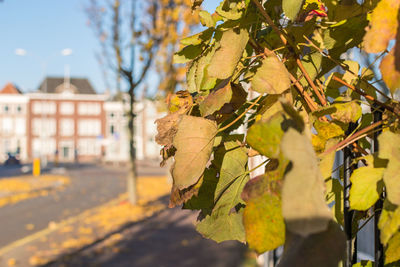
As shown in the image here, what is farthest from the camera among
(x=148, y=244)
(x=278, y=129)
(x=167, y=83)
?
(x=167, y=83)

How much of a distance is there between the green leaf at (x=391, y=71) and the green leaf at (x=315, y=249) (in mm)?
154

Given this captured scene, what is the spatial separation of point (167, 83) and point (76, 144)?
3922cm

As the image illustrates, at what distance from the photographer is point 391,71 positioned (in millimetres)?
409

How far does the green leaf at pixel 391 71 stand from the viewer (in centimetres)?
40

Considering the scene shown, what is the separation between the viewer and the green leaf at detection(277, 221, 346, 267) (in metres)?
0.37

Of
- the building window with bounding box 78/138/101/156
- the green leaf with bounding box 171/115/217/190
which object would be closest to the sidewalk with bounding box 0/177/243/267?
the green leaf with bounding box 171/115/217/190

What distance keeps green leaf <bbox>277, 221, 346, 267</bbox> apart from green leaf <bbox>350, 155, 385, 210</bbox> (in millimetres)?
166

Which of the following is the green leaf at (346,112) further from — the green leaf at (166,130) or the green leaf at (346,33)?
the green leaf at (166,130)

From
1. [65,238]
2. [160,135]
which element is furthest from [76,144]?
[160,135]

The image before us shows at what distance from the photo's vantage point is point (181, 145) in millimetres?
579

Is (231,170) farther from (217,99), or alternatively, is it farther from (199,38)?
(199,38)

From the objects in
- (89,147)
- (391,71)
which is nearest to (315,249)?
(391,71)

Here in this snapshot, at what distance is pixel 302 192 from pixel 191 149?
0.26m

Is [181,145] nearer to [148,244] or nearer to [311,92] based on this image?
[311,92]
